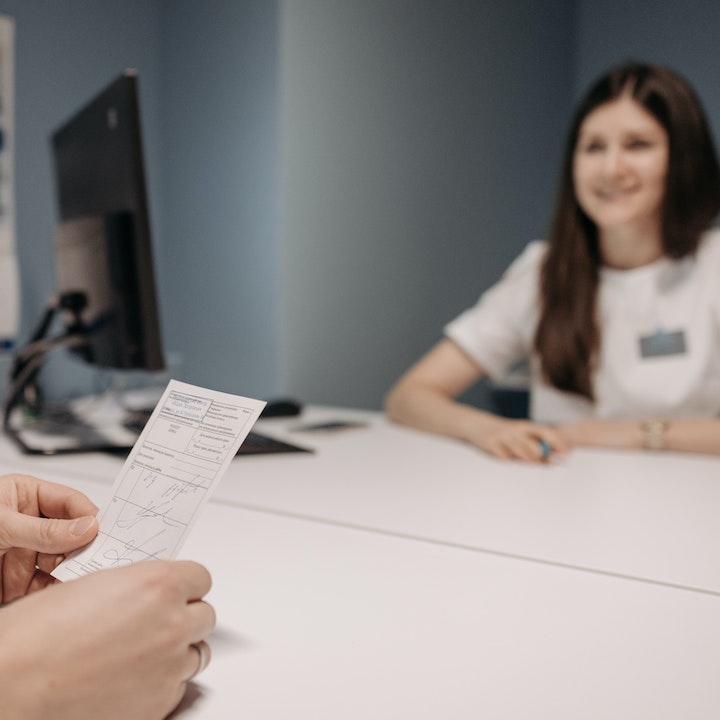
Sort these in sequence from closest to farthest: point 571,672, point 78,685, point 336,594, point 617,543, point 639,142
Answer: point 78,685, point 571,672, point 336,594, point 617,543, point 639,142

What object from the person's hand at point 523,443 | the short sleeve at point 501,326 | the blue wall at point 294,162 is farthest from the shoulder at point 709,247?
the blue wall at point 294,162

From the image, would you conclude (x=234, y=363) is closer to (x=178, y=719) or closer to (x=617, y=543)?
(x=617, y=543)

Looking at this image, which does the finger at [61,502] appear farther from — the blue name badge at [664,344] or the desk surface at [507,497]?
the blue name badge at [664,344]

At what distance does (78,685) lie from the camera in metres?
0.41

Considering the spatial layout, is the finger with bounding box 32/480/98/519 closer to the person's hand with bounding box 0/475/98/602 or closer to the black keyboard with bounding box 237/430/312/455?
the person's hand with bounding box 0/475/98/602

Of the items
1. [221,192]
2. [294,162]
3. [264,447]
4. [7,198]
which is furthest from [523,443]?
[7,198]

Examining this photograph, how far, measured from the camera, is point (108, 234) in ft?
3.99

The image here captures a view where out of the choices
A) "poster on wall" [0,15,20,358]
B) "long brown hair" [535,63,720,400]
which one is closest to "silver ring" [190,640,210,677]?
"long brown hair" [535,63,720,400]

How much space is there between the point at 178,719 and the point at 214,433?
7.2 inches

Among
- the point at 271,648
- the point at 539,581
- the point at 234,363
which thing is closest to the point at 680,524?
the point at 539,581

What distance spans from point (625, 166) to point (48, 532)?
1.54 metres

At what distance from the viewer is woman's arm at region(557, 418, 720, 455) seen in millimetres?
1314

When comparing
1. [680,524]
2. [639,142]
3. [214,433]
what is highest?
[639,142]

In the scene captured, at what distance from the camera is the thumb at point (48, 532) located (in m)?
0.53
